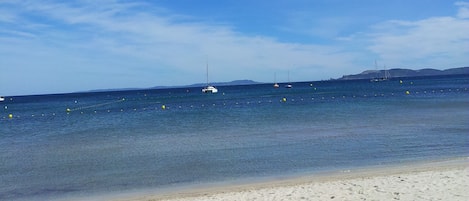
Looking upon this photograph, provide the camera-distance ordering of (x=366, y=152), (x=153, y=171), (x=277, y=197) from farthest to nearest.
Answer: (x=366, y=152) → (x=153, y=171) → (x=277, y=197)

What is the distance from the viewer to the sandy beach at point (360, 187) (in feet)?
32.8

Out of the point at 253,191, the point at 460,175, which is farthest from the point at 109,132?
the point at 460,175

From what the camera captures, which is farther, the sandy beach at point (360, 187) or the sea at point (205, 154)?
the sea at point (205, 154)

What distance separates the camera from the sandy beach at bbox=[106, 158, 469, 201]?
32.8 feet

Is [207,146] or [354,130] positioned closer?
[207,146]

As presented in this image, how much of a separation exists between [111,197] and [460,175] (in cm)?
798

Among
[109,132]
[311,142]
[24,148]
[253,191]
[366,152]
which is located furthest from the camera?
[109,132]

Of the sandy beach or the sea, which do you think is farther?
the sea

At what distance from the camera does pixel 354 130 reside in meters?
24.6

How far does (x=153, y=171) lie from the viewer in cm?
1555

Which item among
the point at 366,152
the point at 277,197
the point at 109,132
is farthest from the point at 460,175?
the point at 109,132

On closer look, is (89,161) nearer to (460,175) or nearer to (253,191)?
(253,191)

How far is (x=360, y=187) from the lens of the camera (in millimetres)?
10922

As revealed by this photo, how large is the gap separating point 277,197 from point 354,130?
14.9m
